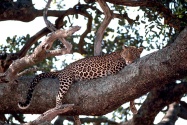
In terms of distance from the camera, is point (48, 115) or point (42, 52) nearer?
point (48, 115)

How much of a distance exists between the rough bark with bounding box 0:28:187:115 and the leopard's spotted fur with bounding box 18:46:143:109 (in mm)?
123

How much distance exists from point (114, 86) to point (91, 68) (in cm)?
115

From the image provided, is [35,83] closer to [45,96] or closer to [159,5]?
[45,96]

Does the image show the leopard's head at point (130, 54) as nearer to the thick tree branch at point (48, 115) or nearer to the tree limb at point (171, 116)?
the tree limb at point (171, 116)

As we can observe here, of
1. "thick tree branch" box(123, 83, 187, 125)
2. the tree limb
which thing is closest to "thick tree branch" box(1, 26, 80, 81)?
"thick tree branch" box(123, 83, 187, 125)

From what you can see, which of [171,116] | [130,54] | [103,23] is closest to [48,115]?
[130,54]

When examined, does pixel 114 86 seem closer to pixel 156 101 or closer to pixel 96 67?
pixel 96 67

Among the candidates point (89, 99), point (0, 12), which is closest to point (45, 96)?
point (89, 99)

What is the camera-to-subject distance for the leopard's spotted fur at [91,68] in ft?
19.8

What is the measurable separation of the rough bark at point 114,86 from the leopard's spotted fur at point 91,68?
123mm

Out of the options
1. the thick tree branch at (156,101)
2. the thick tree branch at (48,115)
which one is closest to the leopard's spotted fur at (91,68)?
the thick tree branch at (48,115)

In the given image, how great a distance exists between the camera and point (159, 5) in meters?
6.62

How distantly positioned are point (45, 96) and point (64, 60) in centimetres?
505

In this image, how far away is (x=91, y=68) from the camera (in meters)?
6.66
